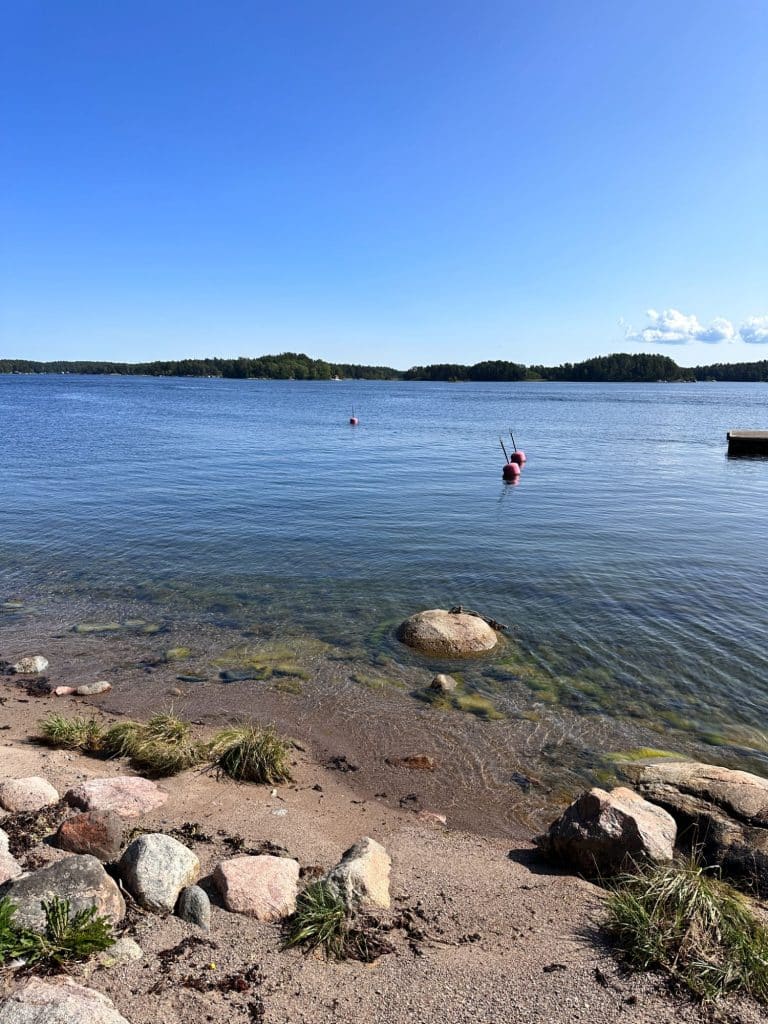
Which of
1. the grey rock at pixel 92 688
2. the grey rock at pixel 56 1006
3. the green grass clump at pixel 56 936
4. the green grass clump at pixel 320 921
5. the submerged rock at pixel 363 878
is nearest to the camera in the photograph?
the grey rock at pixel 56 1006

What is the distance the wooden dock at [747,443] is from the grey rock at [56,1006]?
50.5 metres

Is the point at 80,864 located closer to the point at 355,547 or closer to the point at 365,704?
the point at 365,704

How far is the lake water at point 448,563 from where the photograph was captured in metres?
11.6

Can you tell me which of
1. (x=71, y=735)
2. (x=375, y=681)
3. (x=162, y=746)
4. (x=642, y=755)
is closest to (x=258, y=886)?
(x=162, y=746)

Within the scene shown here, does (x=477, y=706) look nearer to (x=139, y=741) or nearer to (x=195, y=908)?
(x=139, y=741)

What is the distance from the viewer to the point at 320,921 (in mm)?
5230

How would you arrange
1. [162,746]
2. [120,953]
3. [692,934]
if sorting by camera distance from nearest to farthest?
[120,953]
[692,934]
[162,746]

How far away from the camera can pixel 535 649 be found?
41.9ft

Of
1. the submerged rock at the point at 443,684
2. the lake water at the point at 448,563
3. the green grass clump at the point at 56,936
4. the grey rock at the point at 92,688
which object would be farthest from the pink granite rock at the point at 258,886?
the grey rock at the point at 92,688

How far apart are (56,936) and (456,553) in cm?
1577

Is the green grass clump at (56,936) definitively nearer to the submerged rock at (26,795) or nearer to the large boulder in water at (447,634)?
the submerged rock at (26,795)

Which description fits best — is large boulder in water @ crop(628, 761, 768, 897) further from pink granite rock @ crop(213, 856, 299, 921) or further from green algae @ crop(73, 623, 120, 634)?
green algae @ crop(73, 623, 120, 634)

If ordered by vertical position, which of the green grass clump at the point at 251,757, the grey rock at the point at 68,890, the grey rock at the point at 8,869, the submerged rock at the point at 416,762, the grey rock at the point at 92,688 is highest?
the grey rock at the point at 68,890

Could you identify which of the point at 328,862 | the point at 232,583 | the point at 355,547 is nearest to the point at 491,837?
the point at 328,862
